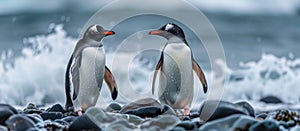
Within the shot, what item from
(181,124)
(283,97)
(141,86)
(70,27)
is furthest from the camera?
(70,27)

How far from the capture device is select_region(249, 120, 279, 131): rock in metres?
4.00

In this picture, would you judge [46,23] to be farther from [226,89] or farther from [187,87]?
[187,87]

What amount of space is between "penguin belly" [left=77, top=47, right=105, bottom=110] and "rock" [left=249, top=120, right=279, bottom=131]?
7.83 feet

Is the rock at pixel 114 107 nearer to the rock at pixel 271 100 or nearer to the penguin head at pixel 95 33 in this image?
the penguin head at pixel 95 33

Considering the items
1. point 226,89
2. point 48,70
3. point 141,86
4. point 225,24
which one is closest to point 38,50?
point 48,70

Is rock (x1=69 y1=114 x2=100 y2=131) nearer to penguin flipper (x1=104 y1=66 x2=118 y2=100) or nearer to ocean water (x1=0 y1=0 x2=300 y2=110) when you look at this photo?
penguin flipper (x1=104 y1=66 x2=118 y2=100)

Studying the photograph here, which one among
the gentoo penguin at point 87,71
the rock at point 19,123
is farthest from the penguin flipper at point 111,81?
the rock at point 19,123

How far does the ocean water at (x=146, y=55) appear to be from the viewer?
14492mm

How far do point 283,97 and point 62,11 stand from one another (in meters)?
11.4

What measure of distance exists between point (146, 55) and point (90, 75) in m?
10.4

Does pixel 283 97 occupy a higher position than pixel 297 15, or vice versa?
pixel 297 15

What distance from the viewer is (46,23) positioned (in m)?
21.6

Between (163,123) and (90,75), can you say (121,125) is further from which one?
(90,75)

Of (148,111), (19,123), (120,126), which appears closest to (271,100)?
(148,111)
